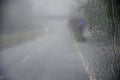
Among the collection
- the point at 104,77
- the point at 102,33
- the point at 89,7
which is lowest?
the point at 104,77

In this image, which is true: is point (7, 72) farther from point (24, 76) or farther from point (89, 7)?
point (89, 7)

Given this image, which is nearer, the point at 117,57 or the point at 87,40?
the point at 117,57

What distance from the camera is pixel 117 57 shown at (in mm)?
3992

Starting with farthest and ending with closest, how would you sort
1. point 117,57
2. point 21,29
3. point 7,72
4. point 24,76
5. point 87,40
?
point 21,29
point 7,72
point 24,76
point 87,40
point 117,57

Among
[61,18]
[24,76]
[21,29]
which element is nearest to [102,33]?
[61,18]

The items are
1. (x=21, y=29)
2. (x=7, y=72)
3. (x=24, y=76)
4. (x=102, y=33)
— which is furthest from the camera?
(x=21, y=29)

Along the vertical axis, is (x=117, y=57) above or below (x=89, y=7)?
below

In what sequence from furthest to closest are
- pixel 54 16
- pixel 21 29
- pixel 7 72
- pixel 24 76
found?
pixel 21 29 → pixel 7 72 → pixel 24 76 → pixel 54 16

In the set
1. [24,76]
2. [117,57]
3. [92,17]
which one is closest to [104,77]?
[117,57]

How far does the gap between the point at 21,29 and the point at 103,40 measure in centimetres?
1494

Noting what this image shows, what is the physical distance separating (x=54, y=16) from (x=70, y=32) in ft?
1.65

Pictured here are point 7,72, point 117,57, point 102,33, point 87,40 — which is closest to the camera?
point 117,57

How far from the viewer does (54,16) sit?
5.45 metres

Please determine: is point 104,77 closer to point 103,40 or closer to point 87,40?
point 103,40
